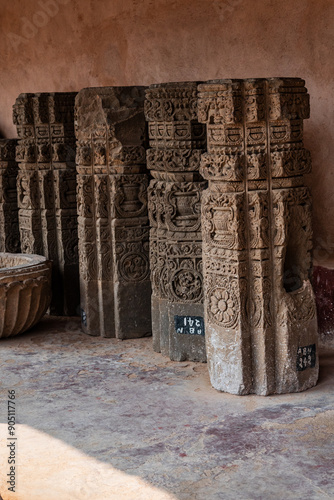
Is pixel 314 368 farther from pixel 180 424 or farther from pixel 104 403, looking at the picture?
pixel 104 403

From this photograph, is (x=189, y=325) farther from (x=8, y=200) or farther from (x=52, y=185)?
(x=8, y=200)

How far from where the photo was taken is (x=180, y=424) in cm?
489

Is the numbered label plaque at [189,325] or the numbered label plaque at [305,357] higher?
the numbered label plaque at [189,325]

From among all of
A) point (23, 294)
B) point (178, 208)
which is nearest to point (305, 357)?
point (178, 208)

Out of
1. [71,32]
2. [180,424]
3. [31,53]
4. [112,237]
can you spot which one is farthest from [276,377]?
[31,53]

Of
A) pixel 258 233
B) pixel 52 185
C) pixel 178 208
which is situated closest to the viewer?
pixel 258 233

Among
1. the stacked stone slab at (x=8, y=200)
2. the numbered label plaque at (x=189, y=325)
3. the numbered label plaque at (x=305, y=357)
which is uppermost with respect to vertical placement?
the stacked stone slab at (x=8, y=200)

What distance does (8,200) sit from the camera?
8.53m

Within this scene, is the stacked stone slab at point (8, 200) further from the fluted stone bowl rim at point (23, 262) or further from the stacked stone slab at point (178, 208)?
the stacked stone slab at point (178, 208)

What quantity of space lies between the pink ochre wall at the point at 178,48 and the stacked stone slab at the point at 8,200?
123 centimetres

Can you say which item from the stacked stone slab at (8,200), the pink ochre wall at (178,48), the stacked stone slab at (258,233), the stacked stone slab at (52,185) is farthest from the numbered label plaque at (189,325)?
the stacked stone slab at (8,200)

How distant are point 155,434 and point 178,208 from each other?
1876 mm

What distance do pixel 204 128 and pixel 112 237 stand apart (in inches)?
52.9

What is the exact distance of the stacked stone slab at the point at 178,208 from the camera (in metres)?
5.92
